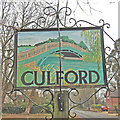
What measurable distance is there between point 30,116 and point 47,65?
1003 cm

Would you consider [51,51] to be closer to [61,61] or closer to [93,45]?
[61,61]

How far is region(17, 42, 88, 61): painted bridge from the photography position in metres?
1.56

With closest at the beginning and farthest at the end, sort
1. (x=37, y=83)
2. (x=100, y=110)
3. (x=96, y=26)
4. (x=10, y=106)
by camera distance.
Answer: (x=37, y=83) → (x=96, y=26) → (x=10, y=106) → (x=100, y=110)

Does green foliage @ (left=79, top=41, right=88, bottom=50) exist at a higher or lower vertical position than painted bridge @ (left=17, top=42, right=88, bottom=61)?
higher

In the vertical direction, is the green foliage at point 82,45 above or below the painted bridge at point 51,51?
above

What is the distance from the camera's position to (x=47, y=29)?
1.63 meters

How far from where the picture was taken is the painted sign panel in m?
1.50

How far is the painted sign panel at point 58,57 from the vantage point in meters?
1.50

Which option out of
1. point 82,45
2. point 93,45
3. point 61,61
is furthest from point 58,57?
point 93,45

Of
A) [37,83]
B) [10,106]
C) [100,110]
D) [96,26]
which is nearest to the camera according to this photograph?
[37,83]

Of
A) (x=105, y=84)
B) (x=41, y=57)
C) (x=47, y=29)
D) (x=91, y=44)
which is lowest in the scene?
(x=105, y=84)

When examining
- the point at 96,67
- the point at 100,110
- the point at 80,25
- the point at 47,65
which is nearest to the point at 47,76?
the point at 47,65

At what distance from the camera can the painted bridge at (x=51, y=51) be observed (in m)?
1.56

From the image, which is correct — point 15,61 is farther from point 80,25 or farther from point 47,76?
point 80,25
